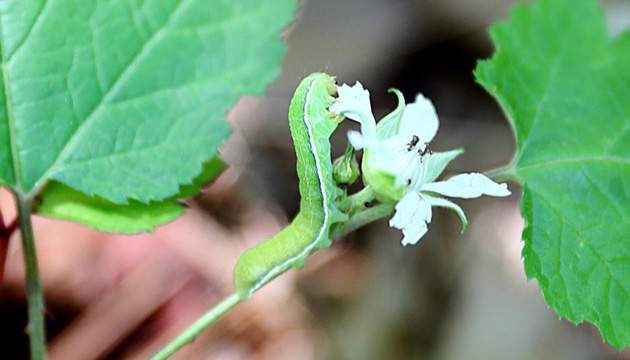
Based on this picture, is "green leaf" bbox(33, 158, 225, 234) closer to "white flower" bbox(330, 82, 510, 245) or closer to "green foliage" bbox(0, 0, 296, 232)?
"green foliage" bbox(0, 0, 296, 232)

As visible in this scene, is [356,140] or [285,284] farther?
[285,284]

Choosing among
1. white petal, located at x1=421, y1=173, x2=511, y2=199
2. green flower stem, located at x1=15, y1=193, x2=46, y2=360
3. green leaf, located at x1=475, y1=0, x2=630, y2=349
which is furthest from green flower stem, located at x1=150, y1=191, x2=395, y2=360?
green leaf, located at x1=475, y1=0, x2=630, y2=349

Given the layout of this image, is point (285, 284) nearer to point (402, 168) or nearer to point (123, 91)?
point (123, 91)

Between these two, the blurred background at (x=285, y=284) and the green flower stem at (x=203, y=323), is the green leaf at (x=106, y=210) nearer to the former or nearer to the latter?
the green flower stem at (x=203, y=323)

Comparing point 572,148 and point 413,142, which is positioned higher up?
point 413,142

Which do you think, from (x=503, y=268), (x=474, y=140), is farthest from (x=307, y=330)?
(x=474, y=140)

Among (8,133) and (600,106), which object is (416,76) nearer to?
(600,106)

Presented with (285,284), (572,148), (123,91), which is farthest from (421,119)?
(285,284)
